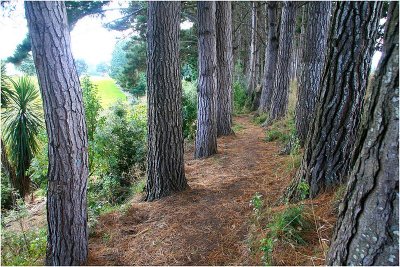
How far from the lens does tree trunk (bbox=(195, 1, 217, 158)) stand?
633 centimetres

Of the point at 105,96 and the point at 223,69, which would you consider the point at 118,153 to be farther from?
the point at 105,96

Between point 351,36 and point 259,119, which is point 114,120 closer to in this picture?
point 351,36

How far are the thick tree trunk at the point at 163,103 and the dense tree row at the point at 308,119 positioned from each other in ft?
0.05

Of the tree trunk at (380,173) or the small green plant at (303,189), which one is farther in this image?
the small green plant at (303,189)

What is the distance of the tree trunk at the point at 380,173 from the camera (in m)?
1.48

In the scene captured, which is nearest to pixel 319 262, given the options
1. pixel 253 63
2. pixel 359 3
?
pixel 359 3

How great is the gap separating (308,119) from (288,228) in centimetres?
306

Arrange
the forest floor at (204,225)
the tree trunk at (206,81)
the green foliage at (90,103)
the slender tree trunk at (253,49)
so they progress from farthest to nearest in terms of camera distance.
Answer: the slender tree trunk at (253,49)
the green foliage at (90,103)
the tree trunk at (206,81)
the forest floor at (204,225)

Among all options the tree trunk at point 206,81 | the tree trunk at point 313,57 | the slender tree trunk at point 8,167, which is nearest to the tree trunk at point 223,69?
the tree trunk at point 206,81

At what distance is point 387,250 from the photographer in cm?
155

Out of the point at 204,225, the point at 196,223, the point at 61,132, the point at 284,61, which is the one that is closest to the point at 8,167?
the point at 61,132

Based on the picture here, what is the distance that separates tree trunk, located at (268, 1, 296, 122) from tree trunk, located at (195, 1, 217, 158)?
2.83 m

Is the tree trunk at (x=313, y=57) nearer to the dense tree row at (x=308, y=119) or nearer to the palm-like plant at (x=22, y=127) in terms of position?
the dense tree row at (x=308, y=119)

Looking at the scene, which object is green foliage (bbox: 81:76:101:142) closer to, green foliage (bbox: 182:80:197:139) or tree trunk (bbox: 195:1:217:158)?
tree trunk (bbox: 195:1:217:158)
